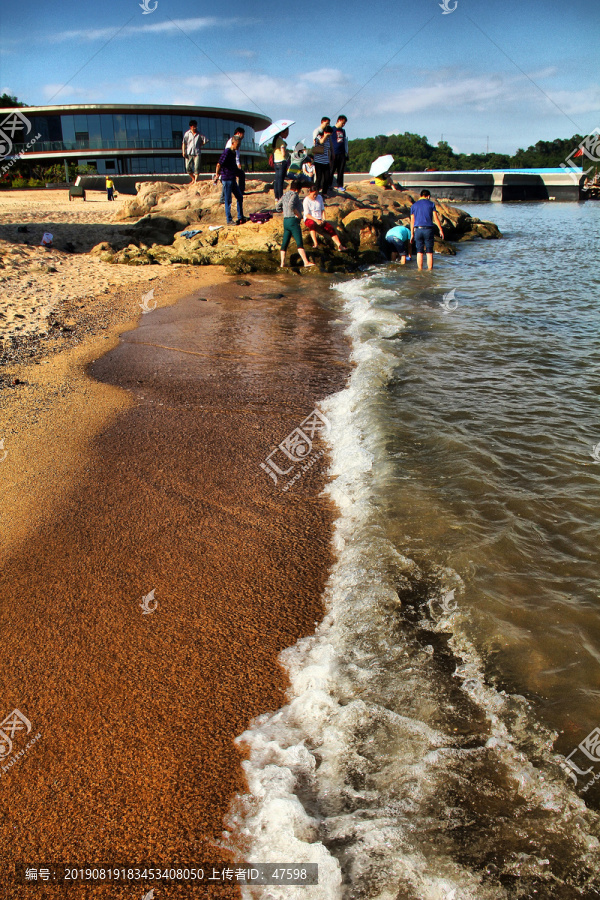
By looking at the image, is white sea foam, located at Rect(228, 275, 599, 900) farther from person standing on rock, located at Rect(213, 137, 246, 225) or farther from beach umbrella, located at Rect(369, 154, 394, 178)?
beach umbrella, located at Rect(369, 154, 394, 178)

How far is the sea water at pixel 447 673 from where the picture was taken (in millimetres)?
2145

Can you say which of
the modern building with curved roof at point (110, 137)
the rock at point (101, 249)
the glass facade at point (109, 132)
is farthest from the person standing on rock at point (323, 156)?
the glass facade at point (109, 132)

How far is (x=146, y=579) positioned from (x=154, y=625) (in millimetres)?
466

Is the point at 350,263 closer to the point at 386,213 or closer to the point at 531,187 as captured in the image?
the point at 386,213

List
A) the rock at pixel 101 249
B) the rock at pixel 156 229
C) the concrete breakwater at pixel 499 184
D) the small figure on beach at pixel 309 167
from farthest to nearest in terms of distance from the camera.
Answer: the concrete breakwater at pixel 499 184, the rock at pixel 156 229, the small figure on beach at pixel 309 167, the rock at pixel 101 249

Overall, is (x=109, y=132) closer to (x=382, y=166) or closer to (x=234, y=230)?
(x=382, y=166)

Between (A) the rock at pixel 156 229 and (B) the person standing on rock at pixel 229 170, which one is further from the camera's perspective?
(A) the rock at pixel 156 229

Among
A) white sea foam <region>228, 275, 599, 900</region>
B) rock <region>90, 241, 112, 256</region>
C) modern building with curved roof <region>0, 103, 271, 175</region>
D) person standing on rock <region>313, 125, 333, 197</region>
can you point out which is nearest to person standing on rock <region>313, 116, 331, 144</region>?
person standing on rock <region>313, 125, 333, 197</region>

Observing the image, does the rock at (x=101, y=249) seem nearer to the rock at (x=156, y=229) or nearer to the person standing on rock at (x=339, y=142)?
the rock at (x=156, y=229)

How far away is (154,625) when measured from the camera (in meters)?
3.33

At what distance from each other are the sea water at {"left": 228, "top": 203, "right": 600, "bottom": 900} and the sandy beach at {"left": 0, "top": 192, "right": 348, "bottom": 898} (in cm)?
22

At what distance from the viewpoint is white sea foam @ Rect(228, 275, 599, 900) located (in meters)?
2.10

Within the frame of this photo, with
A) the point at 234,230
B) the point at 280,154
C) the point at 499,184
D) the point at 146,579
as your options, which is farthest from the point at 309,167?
the point at 499,184

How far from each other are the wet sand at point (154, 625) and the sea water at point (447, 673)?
0.67 feet
